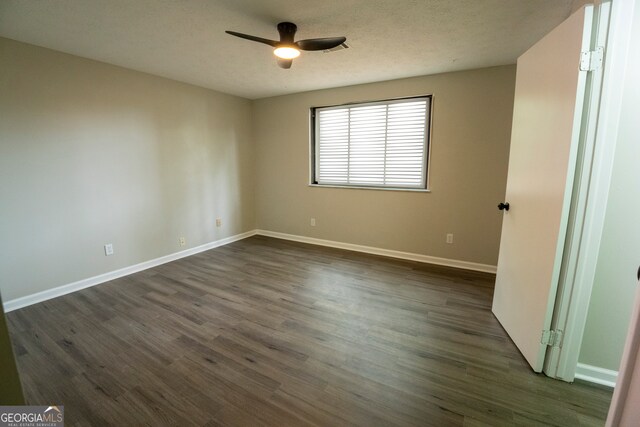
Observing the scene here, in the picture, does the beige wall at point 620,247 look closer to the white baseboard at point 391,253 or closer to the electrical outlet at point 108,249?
the white baseboard at point 391,253

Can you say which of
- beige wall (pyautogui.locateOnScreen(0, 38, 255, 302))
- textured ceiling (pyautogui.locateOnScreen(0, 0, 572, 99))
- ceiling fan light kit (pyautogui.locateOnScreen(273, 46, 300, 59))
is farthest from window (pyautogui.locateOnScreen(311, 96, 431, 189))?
ceiling fan light kit (pyautogui.locateOnScreen(273, 46, 300, 59))

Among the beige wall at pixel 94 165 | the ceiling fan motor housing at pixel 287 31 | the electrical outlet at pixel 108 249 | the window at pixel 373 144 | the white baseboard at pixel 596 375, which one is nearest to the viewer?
the white baseboard at pixel 596 375

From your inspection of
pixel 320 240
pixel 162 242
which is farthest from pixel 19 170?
pixel 320 240

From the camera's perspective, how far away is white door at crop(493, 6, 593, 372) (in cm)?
145

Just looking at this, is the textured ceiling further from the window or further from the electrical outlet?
the electrical outlet

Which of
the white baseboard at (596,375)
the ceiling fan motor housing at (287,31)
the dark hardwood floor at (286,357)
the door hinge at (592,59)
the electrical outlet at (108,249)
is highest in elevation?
the ceiling fan motor housing at (287,31)

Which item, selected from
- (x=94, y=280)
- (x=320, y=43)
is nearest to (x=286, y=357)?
(x=320, y=43)

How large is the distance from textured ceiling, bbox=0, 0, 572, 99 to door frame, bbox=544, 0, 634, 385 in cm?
66

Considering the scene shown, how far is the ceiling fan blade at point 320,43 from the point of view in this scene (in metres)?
1.87

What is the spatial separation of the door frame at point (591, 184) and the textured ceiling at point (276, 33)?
0.66 metres

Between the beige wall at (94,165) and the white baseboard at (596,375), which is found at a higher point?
the beige wall at (94,165)

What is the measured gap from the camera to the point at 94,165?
2855 millimetres

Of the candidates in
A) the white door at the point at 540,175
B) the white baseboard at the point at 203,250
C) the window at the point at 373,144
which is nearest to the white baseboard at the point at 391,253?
the white baseboard at the point at 203,250

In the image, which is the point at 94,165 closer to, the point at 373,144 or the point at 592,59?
the point at 373,144
